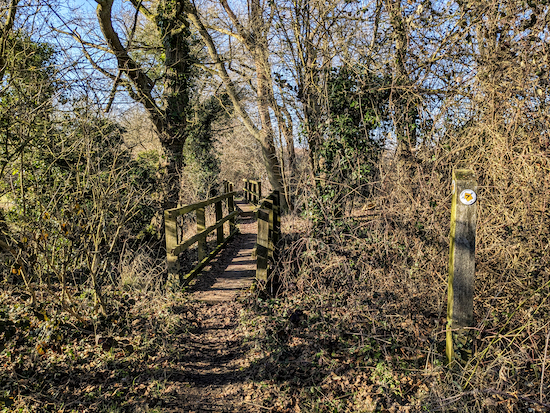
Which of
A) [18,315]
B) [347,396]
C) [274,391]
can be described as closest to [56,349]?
[18,315]

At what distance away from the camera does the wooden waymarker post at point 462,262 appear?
3402 millimetres

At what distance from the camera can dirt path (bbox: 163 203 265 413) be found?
12.7 ft

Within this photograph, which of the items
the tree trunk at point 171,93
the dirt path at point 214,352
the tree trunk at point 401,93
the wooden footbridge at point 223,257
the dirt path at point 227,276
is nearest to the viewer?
the dirt path at point 214,352

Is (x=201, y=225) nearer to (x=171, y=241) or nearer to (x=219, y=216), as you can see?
(x=219, y=216)

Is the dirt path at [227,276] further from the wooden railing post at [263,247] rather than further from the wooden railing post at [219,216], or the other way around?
the wooden railing post at [263,247]

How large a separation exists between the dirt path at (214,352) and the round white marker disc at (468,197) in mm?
2867

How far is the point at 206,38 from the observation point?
44.4ft

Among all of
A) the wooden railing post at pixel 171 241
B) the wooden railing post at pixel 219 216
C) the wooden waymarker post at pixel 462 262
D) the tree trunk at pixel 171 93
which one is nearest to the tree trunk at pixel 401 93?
the wooden waymarker post at pixel 462 262

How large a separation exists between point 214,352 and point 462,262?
3188mm

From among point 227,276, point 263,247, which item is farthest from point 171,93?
point 263,247

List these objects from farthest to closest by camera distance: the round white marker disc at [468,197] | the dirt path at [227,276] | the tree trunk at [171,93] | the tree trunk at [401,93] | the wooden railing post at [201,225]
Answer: the tree trunk at [171,93]
the wooden railing post at [201,225]
the dirt path at [227,276]
the tree trunk at [401,93]
the round white marker disc at [468,197]

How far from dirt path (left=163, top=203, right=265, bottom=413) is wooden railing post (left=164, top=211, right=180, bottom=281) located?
1.62 feet

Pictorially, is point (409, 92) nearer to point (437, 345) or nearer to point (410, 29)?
point (410, 29)

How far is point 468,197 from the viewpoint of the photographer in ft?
11.1
